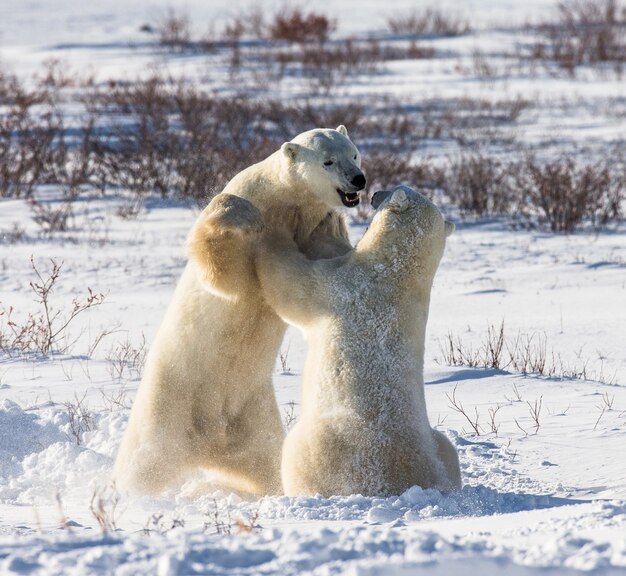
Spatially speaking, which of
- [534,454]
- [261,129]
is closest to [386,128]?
[261,129]

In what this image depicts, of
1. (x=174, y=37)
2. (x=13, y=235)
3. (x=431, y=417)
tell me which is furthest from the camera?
(x=174, y=37)

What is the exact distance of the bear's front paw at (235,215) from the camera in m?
3.14

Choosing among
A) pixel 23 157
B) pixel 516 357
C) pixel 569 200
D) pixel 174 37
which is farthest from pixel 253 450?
pixel 174 37

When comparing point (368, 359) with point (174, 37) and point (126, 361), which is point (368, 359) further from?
point (174, 37)

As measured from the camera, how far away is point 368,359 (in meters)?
3.02

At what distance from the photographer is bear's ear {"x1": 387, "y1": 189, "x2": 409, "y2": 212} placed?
122 inches

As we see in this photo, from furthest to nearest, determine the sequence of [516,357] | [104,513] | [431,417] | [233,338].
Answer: [516,357]
[431,417]
[233,338]
[104,513]

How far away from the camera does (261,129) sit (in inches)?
496

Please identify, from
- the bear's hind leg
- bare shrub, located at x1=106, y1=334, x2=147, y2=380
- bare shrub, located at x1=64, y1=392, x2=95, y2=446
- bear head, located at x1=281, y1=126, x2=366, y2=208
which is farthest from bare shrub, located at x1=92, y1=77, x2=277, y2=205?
bear head, located at x1=281, y1=126, x2=366, y2=208

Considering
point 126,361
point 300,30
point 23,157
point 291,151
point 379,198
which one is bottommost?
point 126,361

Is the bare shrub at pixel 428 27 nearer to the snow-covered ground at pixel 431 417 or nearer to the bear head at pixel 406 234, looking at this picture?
the snow-covered ground at pixel 431 417

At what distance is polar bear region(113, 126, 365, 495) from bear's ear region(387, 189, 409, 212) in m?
0.20

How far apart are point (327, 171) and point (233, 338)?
0.61 metres

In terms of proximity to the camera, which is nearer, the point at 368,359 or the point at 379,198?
the point at 368,359
